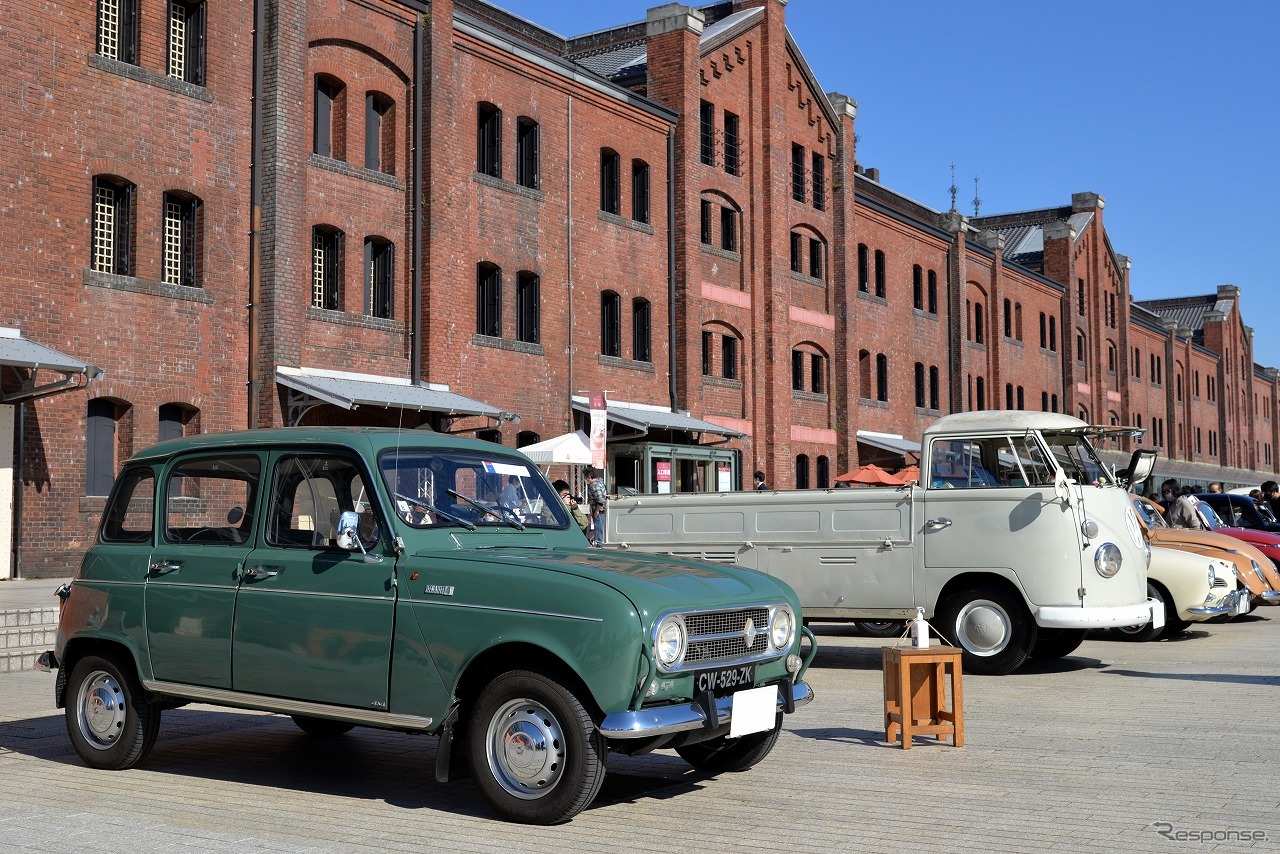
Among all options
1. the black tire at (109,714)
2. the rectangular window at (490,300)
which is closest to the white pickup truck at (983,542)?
the black tire at (109,714)

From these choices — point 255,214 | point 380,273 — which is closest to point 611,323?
point 380,273

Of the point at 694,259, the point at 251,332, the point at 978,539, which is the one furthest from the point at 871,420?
the point at 978,539

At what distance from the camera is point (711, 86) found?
1394 inches

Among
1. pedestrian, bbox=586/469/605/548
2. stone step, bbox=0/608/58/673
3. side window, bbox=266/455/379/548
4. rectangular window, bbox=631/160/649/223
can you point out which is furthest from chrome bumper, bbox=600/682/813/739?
rectangular window, bbox=631/160/649/223

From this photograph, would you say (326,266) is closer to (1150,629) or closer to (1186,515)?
(1186,515)

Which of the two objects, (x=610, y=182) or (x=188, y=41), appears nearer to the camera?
(x=188, y=41)

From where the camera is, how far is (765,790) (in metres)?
7.60

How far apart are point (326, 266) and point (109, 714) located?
1751cm

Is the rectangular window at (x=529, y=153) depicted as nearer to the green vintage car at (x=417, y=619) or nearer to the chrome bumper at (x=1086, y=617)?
the chrome bumper at (x=1086, y=617)

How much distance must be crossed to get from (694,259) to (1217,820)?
92.0ft

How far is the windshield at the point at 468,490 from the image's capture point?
24.9 feet

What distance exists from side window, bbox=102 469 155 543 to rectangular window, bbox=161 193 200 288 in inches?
568

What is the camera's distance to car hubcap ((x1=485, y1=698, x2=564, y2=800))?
21.9 ft

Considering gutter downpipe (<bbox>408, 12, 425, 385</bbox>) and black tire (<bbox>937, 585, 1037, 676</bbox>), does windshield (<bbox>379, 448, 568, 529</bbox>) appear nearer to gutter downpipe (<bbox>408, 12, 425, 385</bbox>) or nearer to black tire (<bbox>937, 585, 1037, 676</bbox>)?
black tire (<bbox>937, 585, 1037, 676</bbox>)
